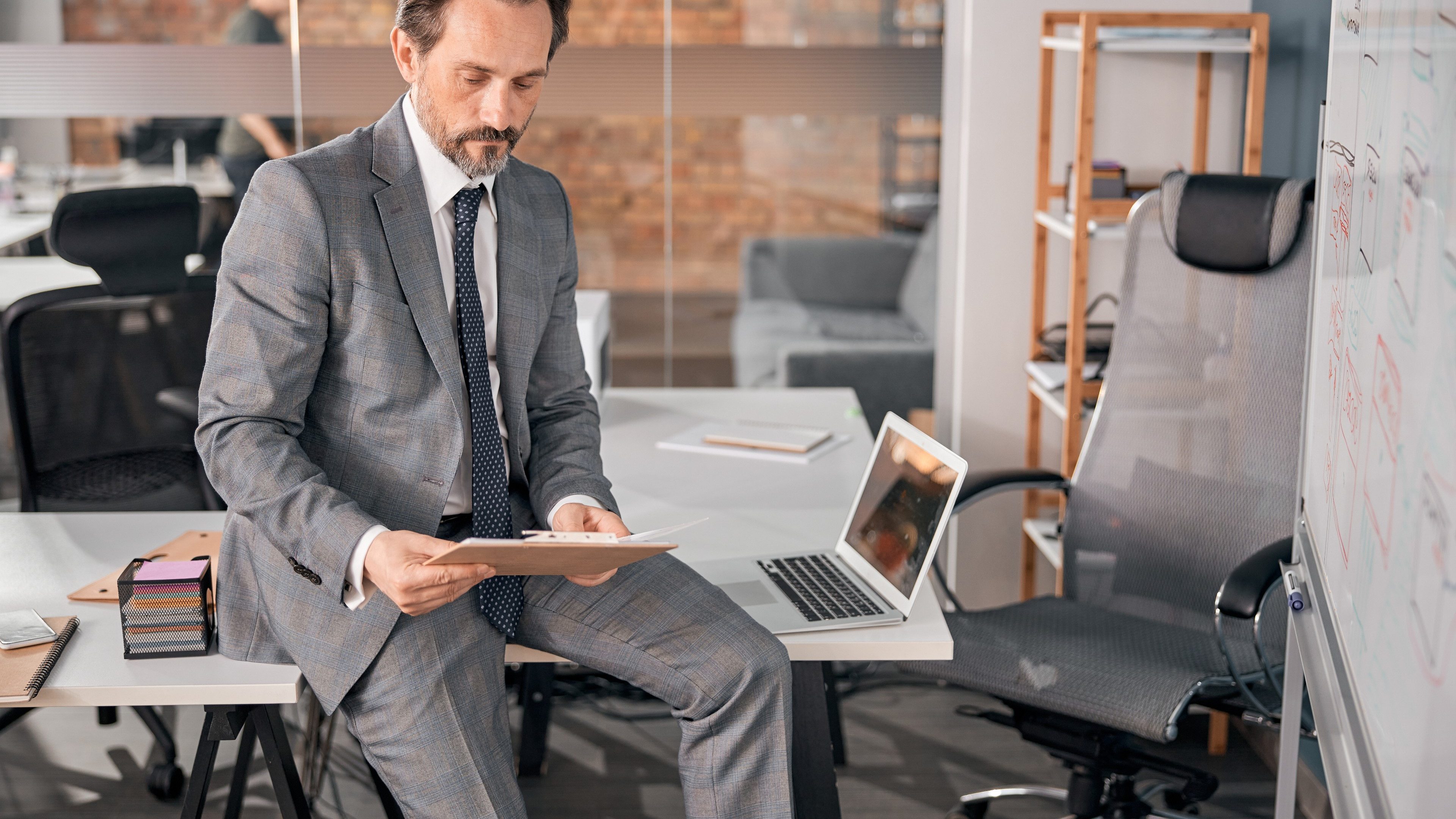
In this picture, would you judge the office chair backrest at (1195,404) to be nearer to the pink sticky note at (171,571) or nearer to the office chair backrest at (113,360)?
the pink sticky note at (171,571)

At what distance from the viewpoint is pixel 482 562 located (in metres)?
1.35

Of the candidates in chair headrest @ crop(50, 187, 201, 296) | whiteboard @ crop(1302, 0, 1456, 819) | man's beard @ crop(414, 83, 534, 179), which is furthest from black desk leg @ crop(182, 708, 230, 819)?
chair headrest @ crop(50, 187, 201, 296)

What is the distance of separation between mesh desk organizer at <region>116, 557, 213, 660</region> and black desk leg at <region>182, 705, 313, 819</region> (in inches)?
3.6

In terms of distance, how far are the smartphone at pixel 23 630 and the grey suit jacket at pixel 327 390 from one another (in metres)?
0.23

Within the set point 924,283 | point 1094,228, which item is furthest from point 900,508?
point 924,283

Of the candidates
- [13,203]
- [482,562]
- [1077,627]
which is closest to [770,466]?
[1077,627]

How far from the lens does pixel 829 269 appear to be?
364 centimetres

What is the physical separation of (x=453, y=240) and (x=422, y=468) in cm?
31

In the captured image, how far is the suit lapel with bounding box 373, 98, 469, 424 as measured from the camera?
1551 mm

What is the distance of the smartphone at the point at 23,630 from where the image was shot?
1564 millimetres

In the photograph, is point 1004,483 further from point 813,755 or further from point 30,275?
point 30,275

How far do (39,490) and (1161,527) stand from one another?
7.59 ft

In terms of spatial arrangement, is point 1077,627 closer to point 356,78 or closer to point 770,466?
point 770,466

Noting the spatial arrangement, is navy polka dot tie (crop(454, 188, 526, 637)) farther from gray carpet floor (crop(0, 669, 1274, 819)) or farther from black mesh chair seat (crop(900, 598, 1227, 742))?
gray carpet floor (crop(0, 669, 1274, 819))
